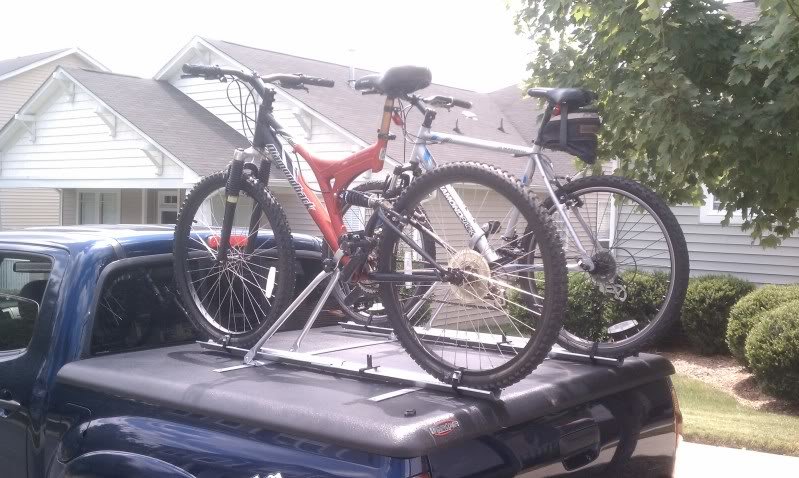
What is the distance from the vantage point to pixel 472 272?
311 cm

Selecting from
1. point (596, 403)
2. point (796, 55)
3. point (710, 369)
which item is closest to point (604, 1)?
point (796, 55)

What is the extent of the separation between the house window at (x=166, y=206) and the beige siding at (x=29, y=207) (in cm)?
713

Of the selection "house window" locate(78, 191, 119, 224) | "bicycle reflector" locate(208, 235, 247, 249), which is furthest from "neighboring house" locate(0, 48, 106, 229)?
"bicycle reflector" locate(208, 235, 247, 249)

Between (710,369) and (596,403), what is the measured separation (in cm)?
878

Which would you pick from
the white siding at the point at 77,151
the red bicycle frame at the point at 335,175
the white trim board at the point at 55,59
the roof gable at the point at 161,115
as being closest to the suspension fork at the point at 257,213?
the red bicycle frame at the point at 335,175

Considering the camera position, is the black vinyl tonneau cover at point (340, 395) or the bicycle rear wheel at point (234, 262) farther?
the bicycle rear wheel at point (234, 262)

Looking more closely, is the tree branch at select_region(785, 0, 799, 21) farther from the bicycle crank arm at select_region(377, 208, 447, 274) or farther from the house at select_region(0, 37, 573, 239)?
the house at select_region(0, 37, 573, 239)

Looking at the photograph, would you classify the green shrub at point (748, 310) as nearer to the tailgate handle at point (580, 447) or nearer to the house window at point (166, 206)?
the tailgate handle at point (580, 447)

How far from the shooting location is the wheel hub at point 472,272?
3.10 m

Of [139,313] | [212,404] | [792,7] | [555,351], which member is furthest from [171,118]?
[212,404]

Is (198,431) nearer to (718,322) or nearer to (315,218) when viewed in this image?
(315,218)

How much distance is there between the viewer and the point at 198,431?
2.79 meters

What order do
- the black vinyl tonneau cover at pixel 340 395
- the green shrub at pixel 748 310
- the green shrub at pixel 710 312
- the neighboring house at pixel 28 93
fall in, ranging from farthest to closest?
the neighboring house at pixel 28 93
the green shrub at pixel 710 312
the green shrub at pixel 748 310
the black vinyl tonneau cover at pixel 340 395

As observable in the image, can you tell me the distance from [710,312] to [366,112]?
734 centimetres
